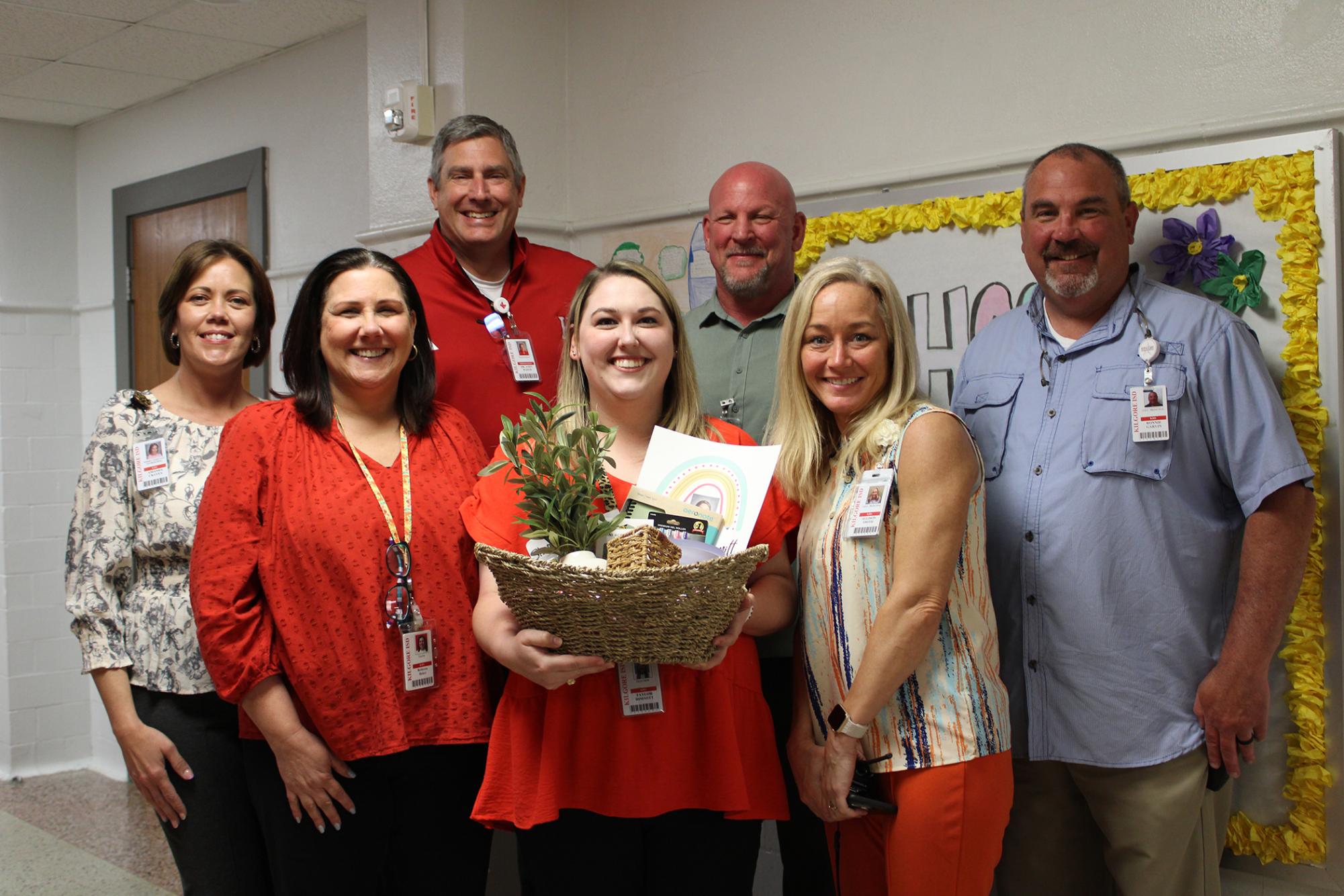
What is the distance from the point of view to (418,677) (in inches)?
80.2

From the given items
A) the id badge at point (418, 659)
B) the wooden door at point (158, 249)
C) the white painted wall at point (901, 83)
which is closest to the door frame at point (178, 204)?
the wooden door at point (158, 249)

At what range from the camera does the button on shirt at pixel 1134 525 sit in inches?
85.0

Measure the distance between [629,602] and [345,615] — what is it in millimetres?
706

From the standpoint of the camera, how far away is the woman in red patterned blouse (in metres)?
2.00

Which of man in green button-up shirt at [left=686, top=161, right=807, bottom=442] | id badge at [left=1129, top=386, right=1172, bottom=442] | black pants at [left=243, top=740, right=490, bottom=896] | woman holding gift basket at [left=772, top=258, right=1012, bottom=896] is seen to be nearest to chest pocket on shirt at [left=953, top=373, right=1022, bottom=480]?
id badge at [left=1129, top=386, right=1172, bottom=442]

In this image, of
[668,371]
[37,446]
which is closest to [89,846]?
[37,446]

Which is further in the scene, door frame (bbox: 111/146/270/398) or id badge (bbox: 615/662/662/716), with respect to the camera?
door frame (bbox: 111/146/270/398)

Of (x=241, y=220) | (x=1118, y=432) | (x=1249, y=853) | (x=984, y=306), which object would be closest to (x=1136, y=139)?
(x=984, y=306)

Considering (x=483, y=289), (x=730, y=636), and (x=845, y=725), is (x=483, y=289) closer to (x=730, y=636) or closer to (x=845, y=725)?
(x=730, y=636)

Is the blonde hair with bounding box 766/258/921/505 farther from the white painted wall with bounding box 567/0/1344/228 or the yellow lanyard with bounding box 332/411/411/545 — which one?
the white painted wall with bounding box 567/0/1344/228

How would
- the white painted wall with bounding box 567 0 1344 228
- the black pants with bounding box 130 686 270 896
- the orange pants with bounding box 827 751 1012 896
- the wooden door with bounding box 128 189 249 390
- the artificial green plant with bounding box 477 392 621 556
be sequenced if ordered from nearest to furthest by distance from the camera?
the artificial green plant with bounding box 477 392 621 556, the orange pants with bounding box 827 751 1012 896, the black pants with bounding box 130 686 270 896, the white painted wall with bounding box 567 0 1344 228, the wooden door with bounding box 128 189 249 390

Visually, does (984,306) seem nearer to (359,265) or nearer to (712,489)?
(712,489)

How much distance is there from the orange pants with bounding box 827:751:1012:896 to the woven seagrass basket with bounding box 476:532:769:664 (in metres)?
0.47

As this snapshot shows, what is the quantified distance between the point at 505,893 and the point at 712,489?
1.99 meters
